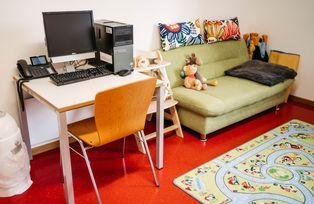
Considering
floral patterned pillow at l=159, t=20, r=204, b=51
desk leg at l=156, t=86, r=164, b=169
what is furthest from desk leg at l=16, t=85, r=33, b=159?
floral patterned pillow at l=159, t=20, r=204, b=51

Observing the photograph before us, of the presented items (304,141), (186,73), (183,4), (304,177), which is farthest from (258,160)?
(183,4)

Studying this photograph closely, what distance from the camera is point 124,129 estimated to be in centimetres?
190

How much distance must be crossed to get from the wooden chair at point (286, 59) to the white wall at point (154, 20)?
68 millimetres

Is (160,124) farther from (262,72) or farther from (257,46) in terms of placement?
(257,46)

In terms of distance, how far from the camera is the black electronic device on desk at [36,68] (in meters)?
2.06

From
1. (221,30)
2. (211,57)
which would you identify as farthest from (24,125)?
(221,30)

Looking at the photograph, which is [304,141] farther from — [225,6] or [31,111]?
[31,111]

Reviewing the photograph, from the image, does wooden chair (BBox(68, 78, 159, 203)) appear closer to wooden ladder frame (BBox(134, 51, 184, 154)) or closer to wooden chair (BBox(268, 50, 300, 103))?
wooden ladder frame (BBox(134, 51, 184, 154))

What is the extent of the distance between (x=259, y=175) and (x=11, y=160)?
1.79 metres

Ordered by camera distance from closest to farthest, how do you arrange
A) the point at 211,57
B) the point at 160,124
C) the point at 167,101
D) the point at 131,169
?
the point at 160,124, the point at 131,169, the point at 167,101, the point at 211,57

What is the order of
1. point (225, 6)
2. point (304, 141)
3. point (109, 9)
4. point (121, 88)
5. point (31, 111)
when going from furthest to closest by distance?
point (225, 6) → point (304, 141) → point (109, 9) → point (31, 111) → point (121, 88)

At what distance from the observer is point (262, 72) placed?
3299 millimetres

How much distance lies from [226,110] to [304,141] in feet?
2.67

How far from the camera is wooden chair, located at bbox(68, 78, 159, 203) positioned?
168 centimetres
